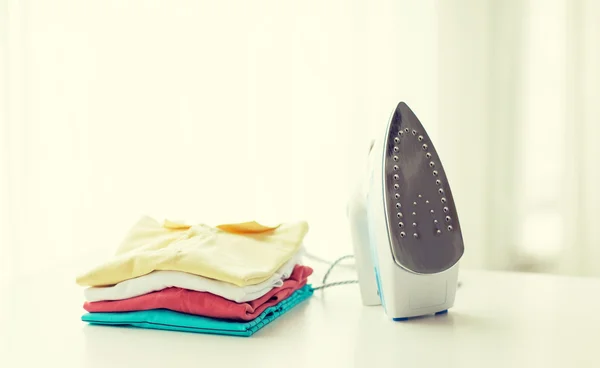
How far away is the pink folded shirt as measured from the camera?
2.65 feet

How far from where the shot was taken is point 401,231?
32.5 inches

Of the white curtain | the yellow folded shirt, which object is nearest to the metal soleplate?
the yellow folded shirt

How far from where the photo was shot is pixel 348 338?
0.79 m

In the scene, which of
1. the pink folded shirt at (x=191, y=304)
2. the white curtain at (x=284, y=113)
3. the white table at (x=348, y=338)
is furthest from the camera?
the white curtain at (x=284, y=113)

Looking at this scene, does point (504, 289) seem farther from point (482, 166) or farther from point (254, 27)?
point (254, 27)

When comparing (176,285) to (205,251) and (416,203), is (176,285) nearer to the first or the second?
(205,251)

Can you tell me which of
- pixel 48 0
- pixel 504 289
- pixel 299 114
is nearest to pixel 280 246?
pixel 504 289

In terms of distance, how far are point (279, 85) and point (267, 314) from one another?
4.12 ft

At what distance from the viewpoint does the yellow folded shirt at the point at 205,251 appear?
0.83 meters

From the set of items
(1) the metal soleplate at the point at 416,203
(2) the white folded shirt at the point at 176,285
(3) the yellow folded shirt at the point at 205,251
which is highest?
(1) the metal soleplate at the point at 416,203

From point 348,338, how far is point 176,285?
213mm

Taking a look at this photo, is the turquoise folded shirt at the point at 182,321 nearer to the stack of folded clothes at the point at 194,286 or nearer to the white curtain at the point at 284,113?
the stack of folded clothes at the point at 194,286

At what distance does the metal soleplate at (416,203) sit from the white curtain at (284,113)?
1.10m

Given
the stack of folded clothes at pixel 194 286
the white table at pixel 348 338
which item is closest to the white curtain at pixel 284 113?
the white table at pixel 348 338
